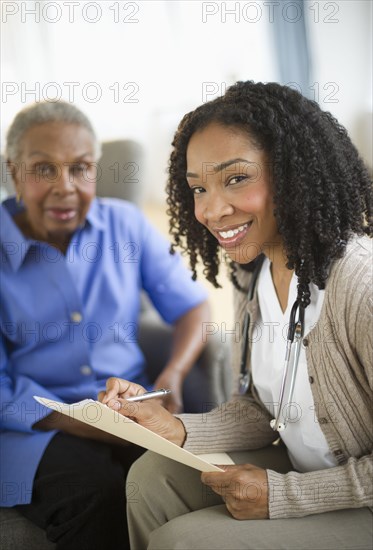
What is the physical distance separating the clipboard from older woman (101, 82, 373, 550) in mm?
104

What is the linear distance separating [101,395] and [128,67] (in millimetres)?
3646

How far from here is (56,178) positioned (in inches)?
63.9

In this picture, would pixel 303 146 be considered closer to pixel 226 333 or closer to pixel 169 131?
pixel 226 333

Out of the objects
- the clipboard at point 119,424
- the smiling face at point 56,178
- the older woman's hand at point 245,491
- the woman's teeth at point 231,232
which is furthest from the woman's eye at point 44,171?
the older woman's hand at point 245,491

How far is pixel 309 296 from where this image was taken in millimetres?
1163

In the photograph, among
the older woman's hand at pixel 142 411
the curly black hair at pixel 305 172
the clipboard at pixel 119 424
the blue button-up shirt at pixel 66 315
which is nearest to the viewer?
the clipboard at pixel 119 424

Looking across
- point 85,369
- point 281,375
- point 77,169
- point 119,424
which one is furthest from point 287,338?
point 77,169

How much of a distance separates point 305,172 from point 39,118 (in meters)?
0.77

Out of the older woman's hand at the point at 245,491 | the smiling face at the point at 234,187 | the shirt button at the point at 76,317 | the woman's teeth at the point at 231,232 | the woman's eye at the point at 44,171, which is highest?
the woman's eye at the point at 44,171

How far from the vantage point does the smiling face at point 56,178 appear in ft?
5.29

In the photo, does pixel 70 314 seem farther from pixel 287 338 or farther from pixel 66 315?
pixel 287 338

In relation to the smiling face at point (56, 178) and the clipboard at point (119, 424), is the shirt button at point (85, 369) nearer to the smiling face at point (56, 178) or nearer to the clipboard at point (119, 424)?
the smiling face at point (56, 178)

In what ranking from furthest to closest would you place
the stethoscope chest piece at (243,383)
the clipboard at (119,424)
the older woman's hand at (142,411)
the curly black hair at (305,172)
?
the stethoscope chest piece at (243,383)
the older woman's hand at (142,411)
the curly black hair at (305,172)
the clipboard at (119,424)

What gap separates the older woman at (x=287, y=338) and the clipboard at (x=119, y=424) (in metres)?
0.10
